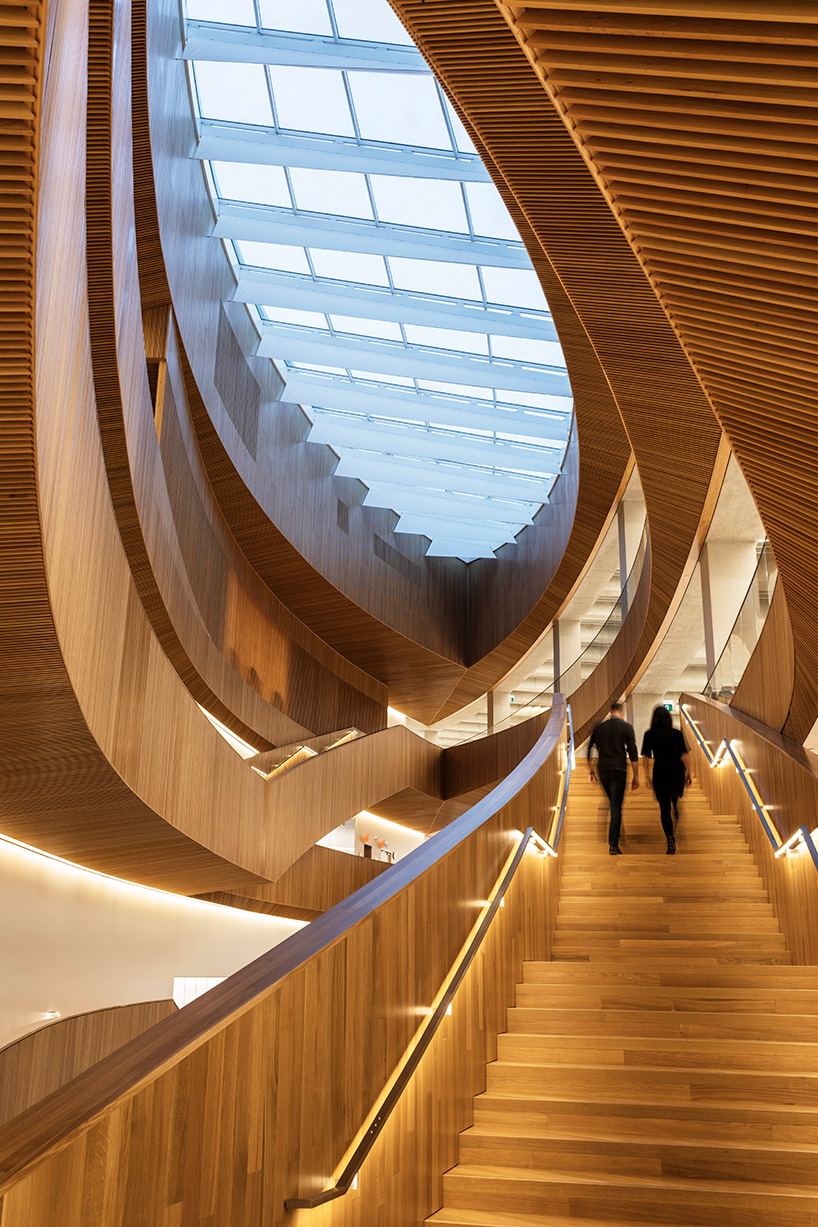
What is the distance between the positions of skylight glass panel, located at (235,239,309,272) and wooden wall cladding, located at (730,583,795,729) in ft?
24.8

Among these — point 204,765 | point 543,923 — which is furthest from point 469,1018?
point 204,765

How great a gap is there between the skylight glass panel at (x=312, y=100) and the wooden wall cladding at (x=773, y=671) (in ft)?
20.1

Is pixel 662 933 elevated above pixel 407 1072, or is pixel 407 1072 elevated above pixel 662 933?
pixel 662 933

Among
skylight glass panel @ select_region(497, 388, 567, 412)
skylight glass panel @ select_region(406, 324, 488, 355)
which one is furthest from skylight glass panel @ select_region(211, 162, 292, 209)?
skylight glass panel @ select_region(497, 388, 567, 412)

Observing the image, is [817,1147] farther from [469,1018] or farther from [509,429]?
[509,429]

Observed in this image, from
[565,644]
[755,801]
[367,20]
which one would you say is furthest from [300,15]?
[565,644]

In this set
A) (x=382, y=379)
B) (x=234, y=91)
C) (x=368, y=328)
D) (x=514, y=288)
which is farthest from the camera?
(x=382, y=379)

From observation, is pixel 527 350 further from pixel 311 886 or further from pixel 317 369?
pixel 311 886

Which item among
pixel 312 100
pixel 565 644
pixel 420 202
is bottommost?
pixel 565 644

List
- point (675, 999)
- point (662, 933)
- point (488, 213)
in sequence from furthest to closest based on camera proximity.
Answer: point (488, 213), point (662, 933), point (675, 999)

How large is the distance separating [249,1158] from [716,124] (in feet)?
9.08

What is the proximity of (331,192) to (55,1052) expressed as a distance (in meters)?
8.88

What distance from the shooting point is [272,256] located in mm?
13094

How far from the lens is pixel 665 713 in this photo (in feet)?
27.5
